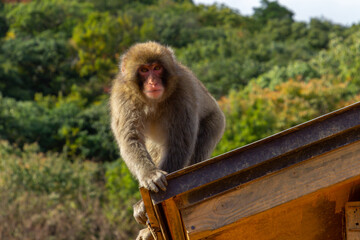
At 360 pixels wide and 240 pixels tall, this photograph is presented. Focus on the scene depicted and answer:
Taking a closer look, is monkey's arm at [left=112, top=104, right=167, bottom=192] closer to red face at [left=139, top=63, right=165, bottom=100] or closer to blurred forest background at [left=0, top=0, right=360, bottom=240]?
red face at [left=139, top=63, right=165, bottom=100]

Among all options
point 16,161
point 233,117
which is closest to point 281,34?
point 233,117

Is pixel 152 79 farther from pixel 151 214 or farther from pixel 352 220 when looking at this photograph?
pixel 352 220

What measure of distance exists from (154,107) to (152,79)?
0.86 ft

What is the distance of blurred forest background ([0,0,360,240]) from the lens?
12586 millimetres

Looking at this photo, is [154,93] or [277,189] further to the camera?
[154,93]

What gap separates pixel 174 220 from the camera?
2.56 m

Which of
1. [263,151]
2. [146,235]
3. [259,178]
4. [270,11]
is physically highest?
[263,151]

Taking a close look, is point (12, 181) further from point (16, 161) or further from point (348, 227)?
point (348, 227)

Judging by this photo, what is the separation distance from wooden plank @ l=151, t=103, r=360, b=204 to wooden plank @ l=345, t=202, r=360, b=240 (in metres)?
0.54

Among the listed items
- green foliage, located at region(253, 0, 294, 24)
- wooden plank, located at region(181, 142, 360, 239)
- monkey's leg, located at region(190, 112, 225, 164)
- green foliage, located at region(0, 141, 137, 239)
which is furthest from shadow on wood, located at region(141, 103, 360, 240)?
green foliage, located at region(253, 0, 294, 24)

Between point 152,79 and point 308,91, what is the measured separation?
38.3 ft

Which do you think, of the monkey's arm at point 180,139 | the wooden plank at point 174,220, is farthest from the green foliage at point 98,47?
the wooden plank at point 174,220

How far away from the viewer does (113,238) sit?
1256 centimetres

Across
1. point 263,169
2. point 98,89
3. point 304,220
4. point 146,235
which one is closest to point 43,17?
point 98,89
